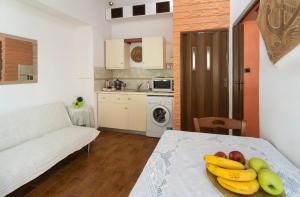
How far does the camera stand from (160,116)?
3.63 m

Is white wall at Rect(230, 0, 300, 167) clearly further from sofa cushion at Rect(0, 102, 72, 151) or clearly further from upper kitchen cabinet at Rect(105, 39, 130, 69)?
upper kitchen cabinet at Rect(105, 39, 130, 69)

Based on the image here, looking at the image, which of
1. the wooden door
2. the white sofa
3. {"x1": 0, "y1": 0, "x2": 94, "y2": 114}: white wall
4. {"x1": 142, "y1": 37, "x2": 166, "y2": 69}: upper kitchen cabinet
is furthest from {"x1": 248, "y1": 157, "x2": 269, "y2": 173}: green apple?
{"x1": 142, "y1": 37, "x2": 166, "y2": 69}: upper kitchen cabinet

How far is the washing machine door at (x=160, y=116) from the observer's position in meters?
3.53

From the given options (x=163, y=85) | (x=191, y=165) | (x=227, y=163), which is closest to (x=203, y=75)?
(x=163, y=85)

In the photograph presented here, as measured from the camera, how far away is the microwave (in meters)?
3.74

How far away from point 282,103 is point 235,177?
0.73 m

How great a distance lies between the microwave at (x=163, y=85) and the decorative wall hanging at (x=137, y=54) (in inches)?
30.5

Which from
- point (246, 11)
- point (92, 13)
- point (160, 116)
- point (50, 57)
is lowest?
point (160, 116)

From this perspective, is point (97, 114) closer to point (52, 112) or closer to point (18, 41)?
point (52, 112)

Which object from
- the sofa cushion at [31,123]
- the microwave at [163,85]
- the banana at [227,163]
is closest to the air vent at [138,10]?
the microwave at [163,85]

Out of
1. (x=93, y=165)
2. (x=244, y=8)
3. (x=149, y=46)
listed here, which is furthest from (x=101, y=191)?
(x=149, y=46)

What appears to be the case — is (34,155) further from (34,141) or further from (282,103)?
(282,103)

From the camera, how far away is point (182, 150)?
3.94ft

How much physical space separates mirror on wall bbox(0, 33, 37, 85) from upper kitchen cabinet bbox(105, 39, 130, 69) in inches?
62.4
